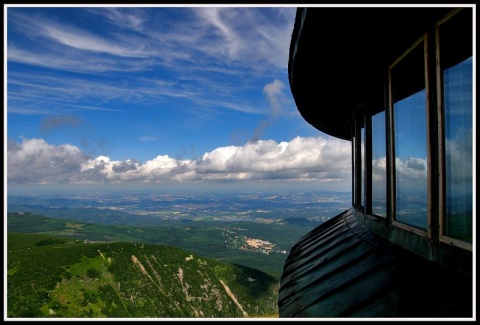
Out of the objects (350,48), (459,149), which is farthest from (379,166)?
(459,149)

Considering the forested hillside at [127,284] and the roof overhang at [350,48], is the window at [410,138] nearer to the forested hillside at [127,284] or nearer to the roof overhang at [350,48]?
the roof overhang at [350,48]

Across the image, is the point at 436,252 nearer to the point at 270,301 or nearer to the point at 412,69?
the point at 412,69

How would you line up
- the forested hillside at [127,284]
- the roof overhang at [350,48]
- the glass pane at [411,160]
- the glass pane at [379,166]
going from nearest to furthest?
the roof overhang at [350,48], the glass pane at [411,160], the glass pane at [379,166], the forested hillside at [127,284]

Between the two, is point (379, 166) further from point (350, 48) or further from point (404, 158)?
point (350, 48)

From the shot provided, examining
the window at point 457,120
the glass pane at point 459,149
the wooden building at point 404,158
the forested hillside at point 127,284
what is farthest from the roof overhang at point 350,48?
the forested hillside at point 127,284

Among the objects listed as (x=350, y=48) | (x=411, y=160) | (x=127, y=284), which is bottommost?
(x=127, y=284)

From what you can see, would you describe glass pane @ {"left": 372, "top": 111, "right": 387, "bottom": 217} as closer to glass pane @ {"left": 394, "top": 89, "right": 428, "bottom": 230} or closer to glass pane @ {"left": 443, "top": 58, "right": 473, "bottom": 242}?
glass pane @ {"left": 394, "top": 89, "right": 428, "bottom": 230}
